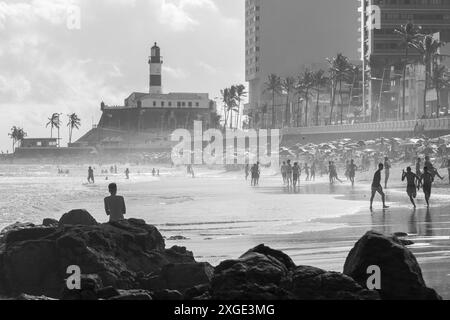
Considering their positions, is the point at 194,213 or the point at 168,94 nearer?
the point at 194,213

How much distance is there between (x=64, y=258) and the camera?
31.4ft

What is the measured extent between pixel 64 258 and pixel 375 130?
275ft

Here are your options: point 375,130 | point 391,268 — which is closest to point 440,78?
point 375,130

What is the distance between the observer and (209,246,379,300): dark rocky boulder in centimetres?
745

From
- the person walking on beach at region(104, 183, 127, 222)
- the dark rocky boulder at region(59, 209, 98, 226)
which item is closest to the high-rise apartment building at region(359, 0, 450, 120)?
the person walking on beach at region(104, 183, 127, 222)

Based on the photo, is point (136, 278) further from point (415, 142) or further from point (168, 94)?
point (168, 94)

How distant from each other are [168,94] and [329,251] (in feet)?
579

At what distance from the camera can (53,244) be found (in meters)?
9.68

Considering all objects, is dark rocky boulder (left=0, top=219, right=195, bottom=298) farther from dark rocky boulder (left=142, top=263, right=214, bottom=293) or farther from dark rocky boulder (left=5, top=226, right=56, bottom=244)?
dark rocky boulder (left=142, top=263, right=214, bottom=293)

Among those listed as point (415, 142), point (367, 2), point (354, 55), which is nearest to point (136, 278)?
point (415, 142)

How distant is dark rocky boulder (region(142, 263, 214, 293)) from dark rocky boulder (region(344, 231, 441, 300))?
1.74 meters

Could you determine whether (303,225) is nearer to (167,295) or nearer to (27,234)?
(27,234)

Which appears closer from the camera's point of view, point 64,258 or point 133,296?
point 133,296

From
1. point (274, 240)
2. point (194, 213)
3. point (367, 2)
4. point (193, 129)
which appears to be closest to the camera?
point (274, 240)
